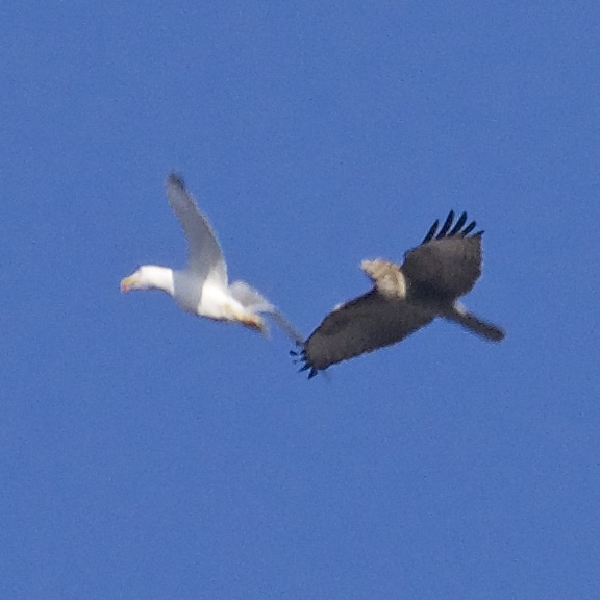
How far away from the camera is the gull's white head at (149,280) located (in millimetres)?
19172

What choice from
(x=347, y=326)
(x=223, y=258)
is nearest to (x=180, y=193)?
(x=223, y=258)

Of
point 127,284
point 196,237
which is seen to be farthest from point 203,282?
→ point 127,284

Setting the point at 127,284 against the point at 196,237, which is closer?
the point at 196,237

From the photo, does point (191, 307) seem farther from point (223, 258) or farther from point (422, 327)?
point (422, 327)

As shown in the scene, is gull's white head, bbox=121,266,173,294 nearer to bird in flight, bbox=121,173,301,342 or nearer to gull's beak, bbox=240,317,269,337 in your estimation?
bird in flight, bbox=121,173,301,342

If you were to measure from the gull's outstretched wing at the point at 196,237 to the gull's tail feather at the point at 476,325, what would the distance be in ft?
5.73

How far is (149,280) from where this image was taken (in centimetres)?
1931

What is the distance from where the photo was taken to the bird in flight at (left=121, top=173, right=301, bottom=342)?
1852 cm

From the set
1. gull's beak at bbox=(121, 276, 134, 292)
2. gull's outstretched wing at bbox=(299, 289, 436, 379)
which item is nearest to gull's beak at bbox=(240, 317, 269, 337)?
gull's outstretched wing at bbox=(299, 289, 436, 379)

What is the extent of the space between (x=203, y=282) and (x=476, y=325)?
2.07 m

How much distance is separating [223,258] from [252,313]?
511 mm

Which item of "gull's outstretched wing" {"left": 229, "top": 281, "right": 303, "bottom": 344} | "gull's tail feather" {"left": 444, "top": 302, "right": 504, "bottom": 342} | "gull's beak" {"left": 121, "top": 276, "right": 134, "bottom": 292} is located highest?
"gull's beak" {"left": 121, "top": 276, "right": 134, "bottom": 292}

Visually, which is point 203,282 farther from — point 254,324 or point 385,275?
point 385,275

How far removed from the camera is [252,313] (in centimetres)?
1894
